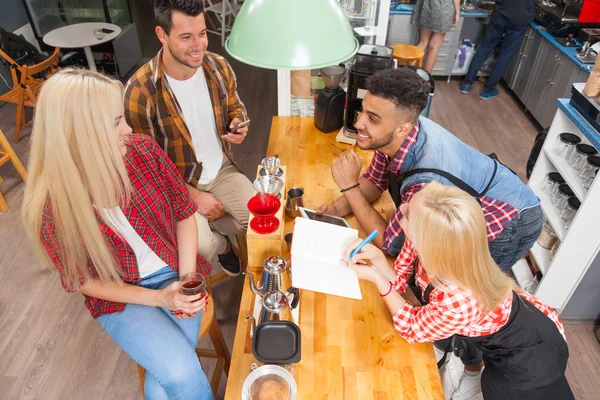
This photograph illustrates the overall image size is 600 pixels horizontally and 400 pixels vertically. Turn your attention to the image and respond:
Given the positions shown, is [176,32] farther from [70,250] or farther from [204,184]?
[70,250]

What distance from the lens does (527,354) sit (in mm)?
1484

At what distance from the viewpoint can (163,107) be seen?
6.95ft

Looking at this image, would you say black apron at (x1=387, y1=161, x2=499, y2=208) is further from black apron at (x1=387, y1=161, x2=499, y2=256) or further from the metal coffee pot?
the metal coffee pot

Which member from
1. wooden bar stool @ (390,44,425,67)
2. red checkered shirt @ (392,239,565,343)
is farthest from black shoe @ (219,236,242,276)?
wooden bar stool @ (390,44,425,67)

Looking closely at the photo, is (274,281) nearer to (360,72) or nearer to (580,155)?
(360,72)

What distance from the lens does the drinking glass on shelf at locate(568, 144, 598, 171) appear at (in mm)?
2162

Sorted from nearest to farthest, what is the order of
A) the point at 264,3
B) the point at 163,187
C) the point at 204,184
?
1. the point at 264,3
2. the point at 163,187
3. the point at 204,184

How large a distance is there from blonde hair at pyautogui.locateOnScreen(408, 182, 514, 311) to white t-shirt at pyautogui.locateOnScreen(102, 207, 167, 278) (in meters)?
1.03

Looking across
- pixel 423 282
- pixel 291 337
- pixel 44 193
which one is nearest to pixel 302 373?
pixel 291 337

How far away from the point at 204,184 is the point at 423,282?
1334 mm

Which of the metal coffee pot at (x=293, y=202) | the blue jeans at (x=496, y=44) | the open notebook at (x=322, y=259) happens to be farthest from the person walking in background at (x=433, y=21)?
the open notebook at (x=322, y=259)

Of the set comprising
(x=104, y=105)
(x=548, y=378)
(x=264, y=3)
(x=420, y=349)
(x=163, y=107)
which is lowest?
(x=548, y=378)

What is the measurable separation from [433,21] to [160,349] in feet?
13.6

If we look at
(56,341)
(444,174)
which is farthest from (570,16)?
(56,341)
